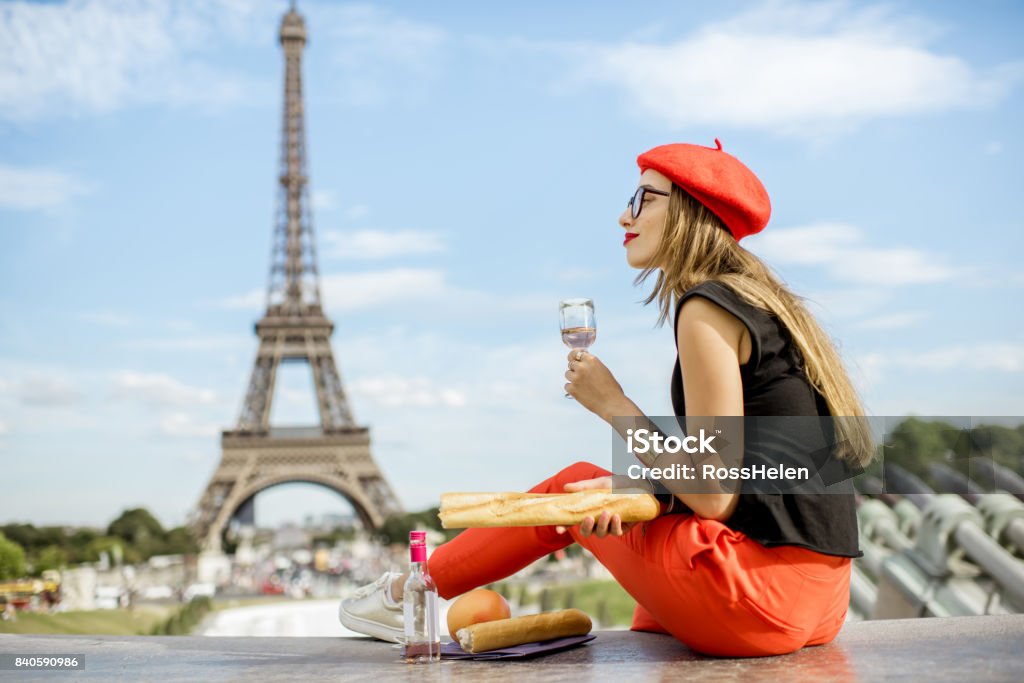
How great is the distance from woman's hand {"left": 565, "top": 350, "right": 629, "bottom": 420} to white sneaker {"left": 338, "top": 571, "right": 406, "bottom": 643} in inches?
34.6

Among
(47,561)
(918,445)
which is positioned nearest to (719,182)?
(918,445)

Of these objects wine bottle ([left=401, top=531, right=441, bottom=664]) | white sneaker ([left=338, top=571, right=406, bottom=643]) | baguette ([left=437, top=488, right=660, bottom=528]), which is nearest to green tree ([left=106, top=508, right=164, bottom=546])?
white sneaker ([left=338, top=571, right=406, bottom=643])

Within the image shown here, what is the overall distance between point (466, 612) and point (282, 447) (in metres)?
27.8

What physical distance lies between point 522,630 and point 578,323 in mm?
829

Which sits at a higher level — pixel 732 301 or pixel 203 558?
pixel 732 301

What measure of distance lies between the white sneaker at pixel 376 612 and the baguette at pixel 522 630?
184mm

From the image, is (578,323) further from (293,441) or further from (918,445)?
(293,441)

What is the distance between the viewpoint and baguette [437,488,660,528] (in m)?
2.23

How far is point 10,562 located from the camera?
18.5 metres

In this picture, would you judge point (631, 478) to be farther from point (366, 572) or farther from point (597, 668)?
point (366, 572)

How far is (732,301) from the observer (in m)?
2.12

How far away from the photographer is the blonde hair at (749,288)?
2201 mm

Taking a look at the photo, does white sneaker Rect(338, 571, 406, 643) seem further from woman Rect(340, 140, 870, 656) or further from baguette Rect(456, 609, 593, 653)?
woman Rect(340, 140, 870, 656)

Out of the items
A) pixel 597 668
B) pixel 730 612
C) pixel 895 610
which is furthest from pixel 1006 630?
pixel 895 610
